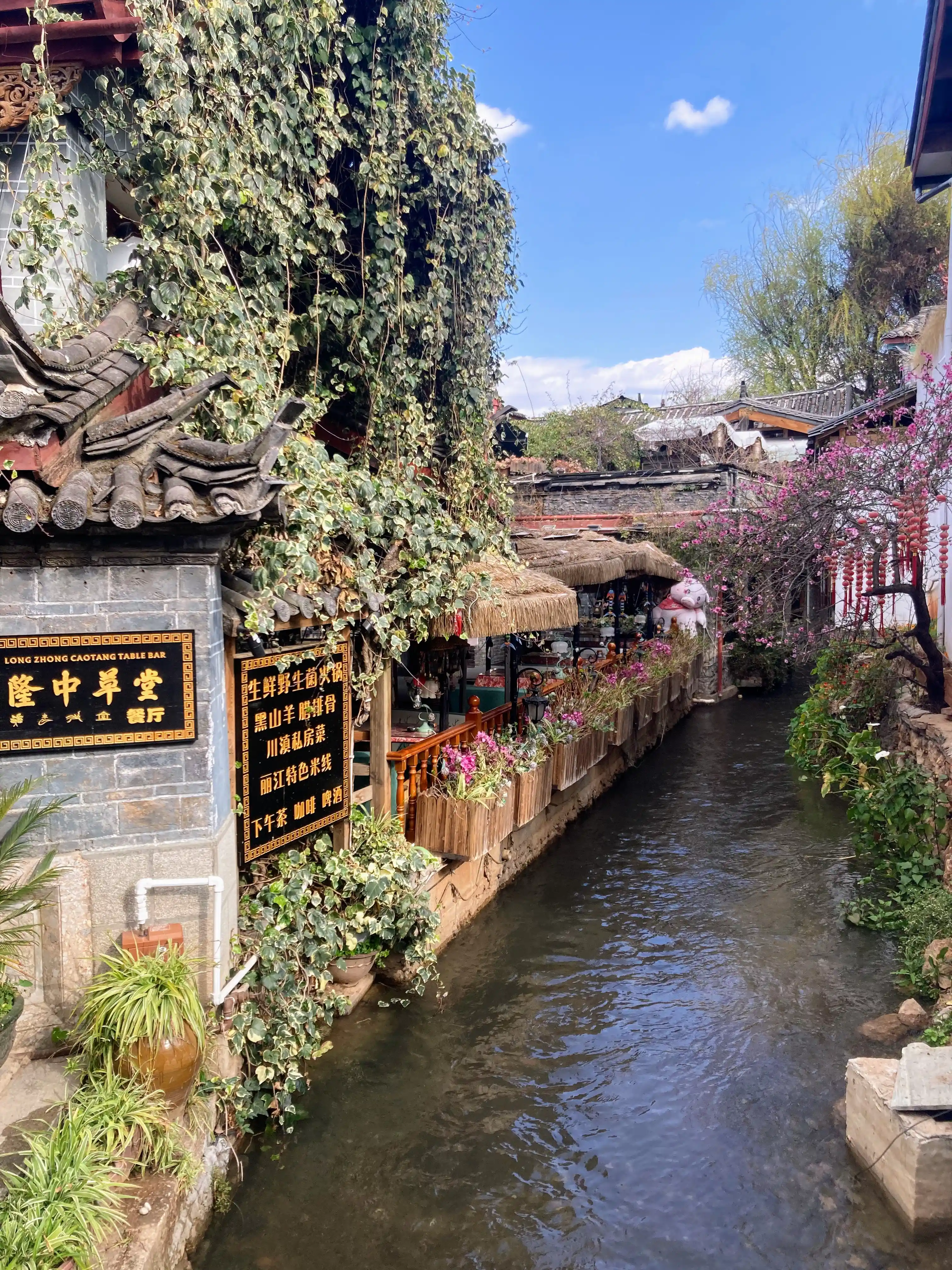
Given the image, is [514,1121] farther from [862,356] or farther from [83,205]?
[862,356]

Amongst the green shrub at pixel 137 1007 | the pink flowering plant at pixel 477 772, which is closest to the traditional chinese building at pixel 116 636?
the green shrub at pixel 137 1007

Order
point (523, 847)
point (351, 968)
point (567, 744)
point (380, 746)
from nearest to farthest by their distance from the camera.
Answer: point (351, 968)
point (380, 746)
point (567, 744)
point (523, 847)

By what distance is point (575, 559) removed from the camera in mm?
12320

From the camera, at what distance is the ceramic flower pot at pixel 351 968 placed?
6.33 metres

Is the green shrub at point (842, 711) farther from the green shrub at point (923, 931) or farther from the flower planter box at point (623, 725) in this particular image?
the green shrub at point (923, 931)

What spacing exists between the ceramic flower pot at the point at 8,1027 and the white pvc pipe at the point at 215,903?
726mm

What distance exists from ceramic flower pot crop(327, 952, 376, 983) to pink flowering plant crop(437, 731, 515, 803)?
5.02 feet

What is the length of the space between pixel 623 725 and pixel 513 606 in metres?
4.97

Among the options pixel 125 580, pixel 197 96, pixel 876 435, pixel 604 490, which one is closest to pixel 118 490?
pixel 125 580

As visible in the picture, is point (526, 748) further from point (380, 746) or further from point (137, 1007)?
point (137, 1007)

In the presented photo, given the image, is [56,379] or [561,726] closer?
[56,379]

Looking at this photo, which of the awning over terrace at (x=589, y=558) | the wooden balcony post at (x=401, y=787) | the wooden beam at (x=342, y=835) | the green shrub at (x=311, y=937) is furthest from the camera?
the awning over terrace at (x=589, y=558)

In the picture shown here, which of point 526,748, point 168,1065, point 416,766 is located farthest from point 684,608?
point 168,1065

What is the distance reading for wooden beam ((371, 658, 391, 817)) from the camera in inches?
271
